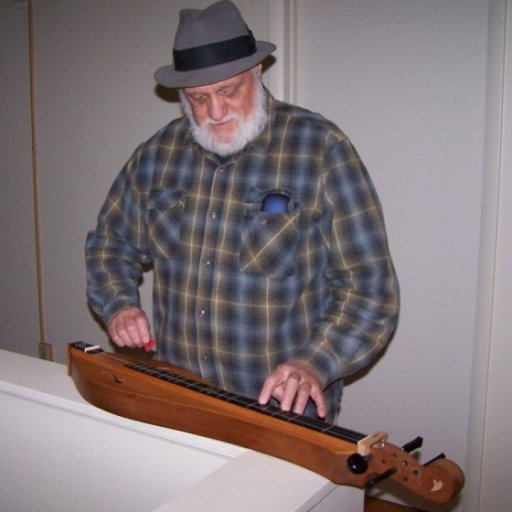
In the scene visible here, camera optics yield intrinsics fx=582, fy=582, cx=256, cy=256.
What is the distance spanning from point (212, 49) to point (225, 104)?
0.14m

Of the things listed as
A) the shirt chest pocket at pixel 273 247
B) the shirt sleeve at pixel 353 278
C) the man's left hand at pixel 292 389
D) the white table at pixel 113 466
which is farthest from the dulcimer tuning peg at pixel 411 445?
the shirt chest pocket at pixel 273 247

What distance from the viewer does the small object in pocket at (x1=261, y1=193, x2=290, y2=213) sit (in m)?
1.48

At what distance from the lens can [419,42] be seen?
2.00 metres

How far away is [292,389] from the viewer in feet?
3.57

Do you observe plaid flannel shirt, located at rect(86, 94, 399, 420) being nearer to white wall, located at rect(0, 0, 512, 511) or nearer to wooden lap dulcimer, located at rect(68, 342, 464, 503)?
wooden lap dulcimer, located at rect(68, 342, 464, 503)

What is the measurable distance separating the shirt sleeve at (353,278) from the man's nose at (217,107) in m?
0.29

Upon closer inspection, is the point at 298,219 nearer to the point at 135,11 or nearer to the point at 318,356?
the point at 318,356

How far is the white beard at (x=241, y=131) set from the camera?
1.49 meters

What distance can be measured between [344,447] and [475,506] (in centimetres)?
146

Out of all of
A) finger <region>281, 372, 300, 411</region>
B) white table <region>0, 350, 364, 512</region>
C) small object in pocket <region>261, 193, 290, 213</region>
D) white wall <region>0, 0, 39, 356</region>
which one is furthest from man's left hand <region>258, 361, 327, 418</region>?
white wall <region>0, 0, 39, 356</region>

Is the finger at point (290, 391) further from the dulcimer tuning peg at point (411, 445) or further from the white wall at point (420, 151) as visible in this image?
the white wall at point (420, 151)

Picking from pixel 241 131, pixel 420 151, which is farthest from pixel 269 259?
pixel 420 151

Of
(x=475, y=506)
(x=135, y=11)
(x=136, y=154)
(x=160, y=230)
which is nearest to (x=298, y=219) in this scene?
(x=160, y=230)

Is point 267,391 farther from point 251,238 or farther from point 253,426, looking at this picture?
point 251,238
